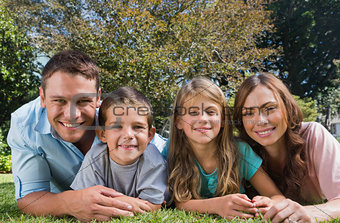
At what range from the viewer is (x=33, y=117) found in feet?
9.39

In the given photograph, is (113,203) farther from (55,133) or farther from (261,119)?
(261,119)

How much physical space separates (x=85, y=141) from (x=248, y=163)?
1.75 metres

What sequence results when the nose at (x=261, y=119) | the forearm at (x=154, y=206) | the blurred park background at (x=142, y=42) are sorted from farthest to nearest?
the blurred park background at (x=142, y=42), the nose at (x=261, y=119), the forearm at (x=154, y=206)

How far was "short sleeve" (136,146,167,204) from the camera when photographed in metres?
2.46

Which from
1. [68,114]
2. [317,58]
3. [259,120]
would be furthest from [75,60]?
[317,58]

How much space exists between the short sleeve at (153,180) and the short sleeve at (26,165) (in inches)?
40.3

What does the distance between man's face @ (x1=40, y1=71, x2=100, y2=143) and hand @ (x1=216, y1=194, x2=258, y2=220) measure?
152 cm

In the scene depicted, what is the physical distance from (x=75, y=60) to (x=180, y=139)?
1.35m

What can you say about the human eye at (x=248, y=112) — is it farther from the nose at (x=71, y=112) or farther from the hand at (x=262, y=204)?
the nose at (x=71, y=112)

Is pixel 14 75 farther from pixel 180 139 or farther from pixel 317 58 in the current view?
pixel 317 58

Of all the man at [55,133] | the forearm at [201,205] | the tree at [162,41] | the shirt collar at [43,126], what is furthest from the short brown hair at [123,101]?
the tree at [162,41]

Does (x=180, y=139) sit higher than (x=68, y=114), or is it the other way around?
(x=68, y=114)

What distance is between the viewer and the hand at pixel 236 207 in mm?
2207

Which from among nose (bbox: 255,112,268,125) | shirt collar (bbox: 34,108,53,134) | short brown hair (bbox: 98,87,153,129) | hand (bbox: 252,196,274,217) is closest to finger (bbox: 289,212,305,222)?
hand (bbox: 252,196,274,217)
